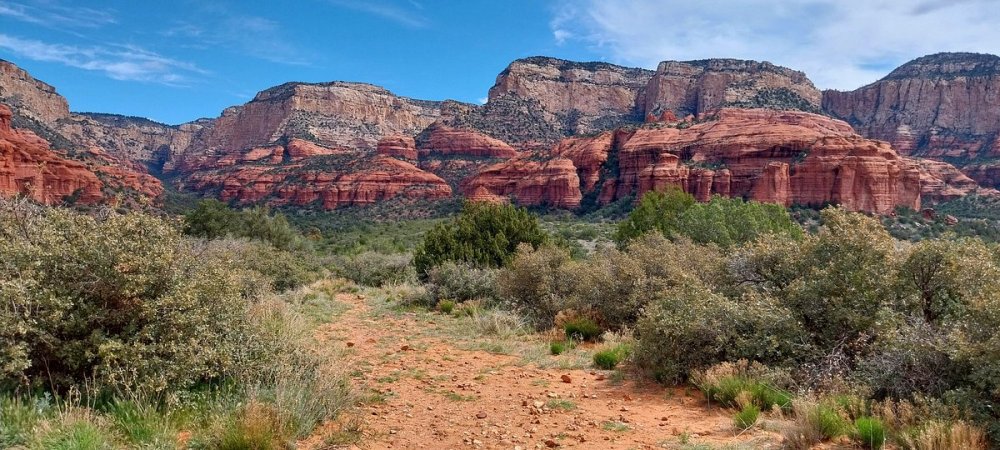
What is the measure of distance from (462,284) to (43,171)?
46.4 meters

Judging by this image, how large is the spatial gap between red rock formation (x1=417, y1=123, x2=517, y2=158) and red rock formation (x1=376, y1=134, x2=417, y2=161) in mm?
1943

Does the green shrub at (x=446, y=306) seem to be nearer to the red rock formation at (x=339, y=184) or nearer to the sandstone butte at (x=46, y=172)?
the sandstone butte at (x=46, y=172)

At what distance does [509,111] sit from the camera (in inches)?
4021

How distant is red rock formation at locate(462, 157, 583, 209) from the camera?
73.0 meters

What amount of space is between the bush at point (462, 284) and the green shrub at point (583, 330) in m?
4.38

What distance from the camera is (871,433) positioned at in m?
4.65

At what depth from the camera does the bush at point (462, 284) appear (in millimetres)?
15820

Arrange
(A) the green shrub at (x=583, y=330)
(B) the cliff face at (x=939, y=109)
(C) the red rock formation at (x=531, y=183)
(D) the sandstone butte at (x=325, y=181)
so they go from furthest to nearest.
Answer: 1. (B) the cliff face at (x=939, y=109)
2. (D) the sandstone butte at (x=325, y=181)
3. (C) the red rock formation at (x=531, y=183)
4. (A) the green shrub at (x=583, y=330)

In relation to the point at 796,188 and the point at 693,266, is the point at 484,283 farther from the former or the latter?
the point at 796,188

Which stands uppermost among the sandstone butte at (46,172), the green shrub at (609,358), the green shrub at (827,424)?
the sandstone butte at (46,172)

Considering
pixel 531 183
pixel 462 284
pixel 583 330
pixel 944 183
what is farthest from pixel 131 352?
pixel 944 183

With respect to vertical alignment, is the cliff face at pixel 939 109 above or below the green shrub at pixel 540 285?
above

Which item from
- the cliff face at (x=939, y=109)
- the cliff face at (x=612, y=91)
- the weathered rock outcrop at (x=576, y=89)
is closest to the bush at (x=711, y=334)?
the cliff face at (x=612, y=91)

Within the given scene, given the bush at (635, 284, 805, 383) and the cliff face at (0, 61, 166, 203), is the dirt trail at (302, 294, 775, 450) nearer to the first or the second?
the bush at (635, 284, 805, 383)
